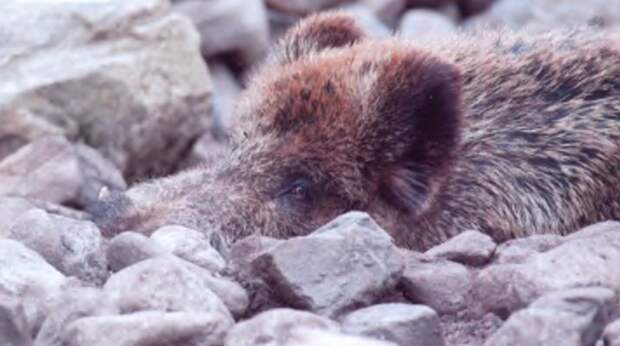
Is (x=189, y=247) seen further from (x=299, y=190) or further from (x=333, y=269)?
(x=299, y=190)

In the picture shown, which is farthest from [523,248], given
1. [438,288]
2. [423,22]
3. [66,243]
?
[423,22]

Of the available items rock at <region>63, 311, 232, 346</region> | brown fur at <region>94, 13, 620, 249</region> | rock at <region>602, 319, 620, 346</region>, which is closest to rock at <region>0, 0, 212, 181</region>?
brown fur at <region>94, 13, 620, 249</region>

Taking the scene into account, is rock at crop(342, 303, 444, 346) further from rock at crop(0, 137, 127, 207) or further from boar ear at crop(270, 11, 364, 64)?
rock at crop(0, 137, 127, 207)

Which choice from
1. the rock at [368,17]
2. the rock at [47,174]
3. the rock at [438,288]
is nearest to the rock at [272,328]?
the rock at [438,288]

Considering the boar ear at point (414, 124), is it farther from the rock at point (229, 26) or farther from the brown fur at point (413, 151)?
the rock at point (229, 26)

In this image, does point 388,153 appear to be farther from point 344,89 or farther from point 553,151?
point 553,151

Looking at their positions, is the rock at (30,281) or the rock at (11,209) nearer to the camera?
the rock at (30,281)

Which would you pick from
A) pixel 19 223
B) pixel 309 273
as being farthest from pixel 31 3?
pixel 309 273
